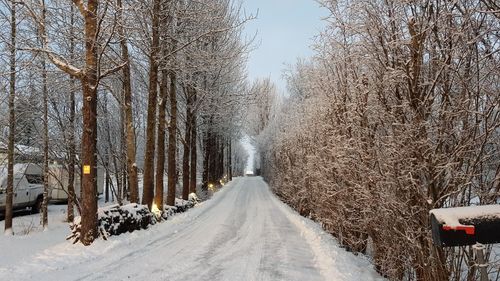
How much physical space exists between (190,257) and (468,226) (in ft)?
22.7

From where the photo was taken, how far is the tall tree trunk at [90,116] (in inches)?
401

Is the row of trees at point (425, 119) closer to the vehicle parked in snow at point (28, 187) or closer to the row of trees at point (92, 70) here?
the row of trees at point (92, 70)

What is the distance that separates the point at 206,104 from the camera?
25.0m

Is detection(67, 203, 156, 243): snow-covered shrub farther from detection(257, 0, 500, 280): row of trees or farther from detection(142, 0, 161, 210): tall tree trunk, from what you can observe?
detection(257, 0, 500, 280): row of trees

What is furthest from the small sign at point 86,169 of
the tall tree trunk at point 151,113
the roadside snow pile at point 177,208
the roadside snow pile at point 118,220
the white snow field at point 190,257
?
the roadside snow pile at point 177,208

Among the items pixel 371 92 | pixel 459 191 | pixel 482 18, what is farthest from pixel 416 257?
pixel 482 18

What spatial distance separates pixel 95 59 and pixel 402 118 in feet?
25.2

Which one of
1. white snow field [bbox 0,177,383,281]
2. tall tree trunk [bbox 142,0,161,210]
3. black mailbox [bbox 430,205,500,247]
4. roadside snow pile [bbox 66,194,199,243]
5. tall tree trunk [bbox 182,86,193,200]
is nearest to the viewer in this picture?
black mailbox [bbox 430,205,500,247]

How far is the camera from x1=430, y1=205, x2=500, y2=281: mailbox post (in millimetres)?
2703

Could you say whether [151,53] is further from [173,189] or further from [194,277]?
[194,277]

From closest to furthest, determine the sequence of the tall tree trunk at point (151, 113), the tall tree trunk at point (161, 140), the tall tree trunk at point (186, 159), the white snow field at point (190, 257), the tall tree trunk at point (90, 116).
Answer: the white snow field at point (190, 257), the tall tree trunk at point (90, 116), the tall tree trunk at point (151, 113), the tall tree trunk at point (161, 140), the tall tree trunk at point (186, 159)

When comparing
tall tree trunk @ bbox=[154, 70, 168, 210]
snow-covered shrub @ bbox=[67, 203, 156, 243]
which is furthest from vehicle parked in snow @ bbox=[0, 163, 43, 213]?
snow-covered shrub @ bbox=[67, 203, 156, 243]

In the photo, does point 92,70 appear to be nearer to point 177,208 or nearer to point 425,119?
point 425,119

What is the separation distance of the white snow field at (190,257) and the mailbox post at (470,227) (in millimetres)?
4735
